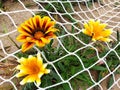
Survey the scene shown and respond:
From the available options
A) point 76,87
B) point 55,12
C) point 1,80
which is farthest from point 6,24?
point 76,87

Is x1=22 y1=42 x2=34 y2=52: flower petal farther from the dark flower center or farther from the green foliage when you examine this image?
the green foliage

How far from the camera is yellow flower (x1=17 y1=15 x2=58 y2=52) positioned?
1.37 metres

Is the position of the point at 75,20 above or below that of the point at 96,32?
below

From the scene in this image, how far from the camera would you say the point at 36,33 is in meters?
1.38

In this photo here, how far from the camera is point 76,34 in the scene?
73.2 inches

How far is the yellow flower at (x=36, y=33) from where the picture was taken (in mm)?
1365

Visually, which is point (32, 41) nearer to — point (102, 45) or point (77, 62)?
point (77, 62)

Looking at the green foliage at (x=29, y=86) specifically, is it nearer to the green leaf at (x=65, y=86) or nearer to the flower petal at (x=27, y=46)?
the green leaf at (x=65, y=86)

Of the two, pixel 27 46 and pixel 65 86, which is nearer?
pixel 27 46

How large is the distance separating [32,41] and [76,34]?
53 centimetres

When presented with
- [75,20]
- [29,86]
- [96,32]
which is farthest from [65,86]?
[75,20]

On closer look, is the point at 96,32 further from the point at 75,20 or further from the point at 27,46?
the point at 75,20

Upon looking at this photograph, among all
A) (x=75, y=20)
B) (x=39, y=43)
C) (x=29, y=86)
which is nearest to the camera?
(x=39, y=43)

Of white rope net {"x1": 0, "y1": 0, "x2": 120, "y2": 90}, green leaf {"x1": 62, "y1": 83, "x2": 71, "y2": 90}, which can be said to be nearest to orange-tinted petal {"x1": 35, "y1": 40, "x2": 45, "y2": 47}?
white rope net {"x1": 0, "y1": 0, "x2": 120, "y2": 90}
